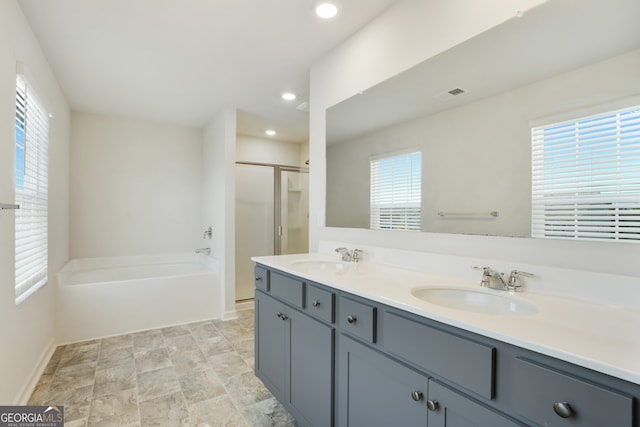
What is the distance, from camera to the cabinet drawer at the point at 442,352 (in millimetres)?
866

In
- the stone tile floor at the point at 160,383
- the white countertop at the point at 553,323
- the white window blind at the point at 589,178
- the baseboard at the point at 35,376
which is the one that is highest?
the white window blind at the point at 589,178

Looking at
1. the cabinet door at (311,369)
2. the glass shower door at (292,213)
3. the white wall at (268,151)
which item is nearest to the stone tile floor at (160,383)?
the cabinet door at (311,369)

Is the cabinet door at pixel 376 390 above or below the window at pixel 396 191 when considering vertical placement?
below

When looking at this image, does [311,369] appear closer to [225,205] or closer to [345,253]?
[345,253]

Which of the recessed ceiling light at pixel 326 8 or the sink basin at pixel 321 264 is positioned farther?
the sink basin at pixel 321 264

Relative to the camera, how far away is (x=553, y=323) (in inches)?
35.3

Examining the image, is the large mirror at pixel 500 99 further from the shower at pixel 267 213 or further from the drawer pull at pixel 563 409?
the shower at pixel 267 213

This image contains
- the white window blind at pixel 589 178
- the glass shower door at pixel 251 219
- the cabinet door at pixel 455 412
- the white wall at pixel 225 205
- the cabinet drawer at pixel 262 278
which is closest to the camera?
the cabinet door at pixel 455 412

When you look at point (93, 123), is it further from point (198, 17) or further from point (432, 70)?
point (432, 70)

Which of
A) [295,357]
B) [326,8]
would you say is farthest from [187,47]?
[295,357]

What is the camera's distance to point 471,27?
1.46 meters

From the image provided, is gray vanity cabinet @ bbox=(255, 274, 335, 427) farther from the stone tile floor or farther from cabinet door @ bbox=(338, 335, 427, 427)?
the stone tile floor

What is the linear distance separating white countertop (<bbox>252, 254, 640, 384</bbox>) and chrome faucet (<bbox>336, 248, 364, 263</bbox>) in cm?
57

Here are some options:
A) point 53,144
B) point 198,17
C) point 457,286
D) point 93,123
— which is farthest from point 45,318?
point 457,286
